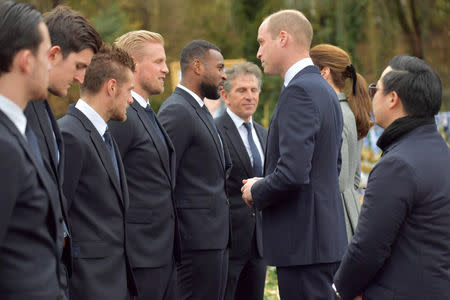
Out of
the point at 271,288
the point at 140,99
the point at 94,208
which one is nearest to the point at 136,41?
the point at 140,99

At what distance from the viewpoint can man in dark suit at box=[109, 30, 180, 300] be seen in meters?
4.66

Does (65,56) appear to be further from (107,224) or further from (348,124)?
(348,124)

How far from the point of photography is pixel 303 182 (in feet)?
14.6

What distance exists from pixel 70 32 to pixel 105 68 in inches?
19.0

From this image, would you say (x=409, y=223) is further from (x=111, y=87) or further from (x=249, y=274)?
(x=249, y=274)

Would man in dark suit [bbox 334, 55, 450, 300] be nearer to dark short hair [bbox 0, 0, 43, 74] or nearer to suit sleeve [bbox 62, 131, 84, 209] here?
suit sleeve [bbox 62, 131, 84, 209]

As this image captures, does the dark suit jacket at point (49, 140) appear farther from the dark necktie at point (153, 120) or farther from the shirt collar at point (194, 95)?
the shirt collar at point (194, 95)

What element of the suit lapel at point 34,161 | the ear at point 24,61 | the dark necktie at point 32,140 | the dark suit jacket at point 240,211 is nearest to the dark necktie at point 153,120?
the dark suit jacket at point 240,211

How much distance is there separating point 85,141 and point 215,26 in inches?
874

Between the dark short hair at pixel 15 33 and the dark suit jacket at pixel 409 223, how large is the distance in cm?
167

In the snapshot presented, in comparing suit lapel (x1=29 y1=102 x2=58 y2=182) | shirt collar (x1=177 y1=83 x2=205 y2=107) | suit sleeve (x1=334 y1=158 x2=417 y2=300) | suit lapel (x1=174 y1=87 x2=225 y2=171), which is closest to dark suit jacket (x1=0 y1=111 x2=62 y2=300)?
suit lapel (x1=29 y1=102 x2=58 y2=182)

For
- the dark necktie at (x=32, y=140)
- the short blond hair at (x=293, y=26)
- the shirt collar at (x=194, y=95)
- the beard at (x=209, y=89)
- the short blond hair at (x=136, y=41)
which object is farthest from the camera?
the beard at (x=209, y=89)

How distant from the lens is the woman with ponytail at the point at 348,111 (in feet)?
17.9

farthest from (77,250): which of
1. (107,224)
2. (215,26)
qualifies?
(215,26)
